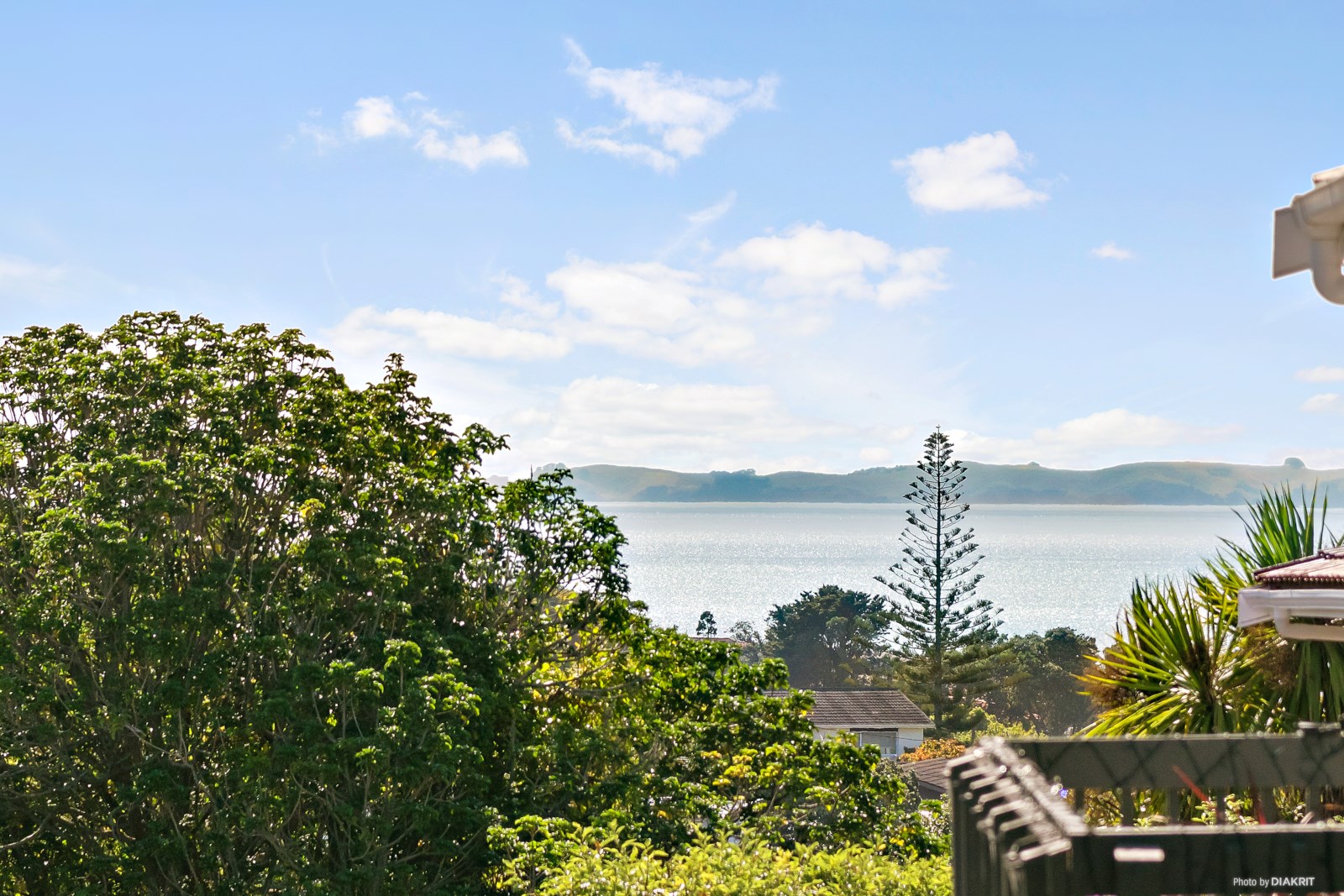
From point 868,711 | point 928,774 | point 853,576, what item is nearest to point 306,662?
point 928,774

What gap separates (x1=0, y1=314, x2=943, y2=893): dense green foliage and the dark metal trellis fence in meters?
5.76

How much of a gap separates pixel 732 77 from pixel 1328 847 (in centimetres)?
1723

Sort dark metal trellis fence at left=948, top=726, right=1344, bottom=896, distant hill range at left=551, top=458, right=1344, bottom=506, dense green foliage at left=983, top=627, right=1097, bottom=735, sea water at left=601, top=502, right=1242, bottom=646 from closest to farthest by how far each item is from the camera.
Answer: dark metal trellis fence at left=948, top=726, right=1344, bottom=896 → dense green foliage at left=983, top=627, right=1097, bottom=735 → sea water at left=601, top=502, right=1242, bottom=646 → distant hill range at left=551, top=458, right=1344, bottom=506

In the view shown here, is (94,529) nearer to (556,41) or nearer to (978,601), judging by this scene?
(556,41)

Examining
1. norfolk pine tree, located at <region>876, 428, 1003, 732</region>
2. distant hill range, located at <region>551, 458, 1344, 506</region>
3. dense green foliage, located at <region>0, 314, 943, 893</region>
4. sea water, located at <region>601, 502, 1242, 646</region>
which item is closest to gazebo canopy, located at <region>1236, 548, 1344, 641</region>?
dense green foliage, located at <region>0, 314, 943, 893</region>

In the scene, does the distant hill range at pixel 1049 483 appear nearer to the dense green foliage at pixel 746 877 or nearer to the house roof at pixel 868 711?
the house roof at pixel 868 711

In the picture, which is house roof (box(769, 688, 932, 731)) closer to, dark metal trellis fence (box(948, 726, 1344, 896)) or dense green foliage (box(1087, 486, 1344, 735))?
dense green foliage (box(1087, 486, 1344, 735))

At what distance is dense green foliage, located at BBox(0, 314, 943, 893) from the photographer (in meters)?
8.24

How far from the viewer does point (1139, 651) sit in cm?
611

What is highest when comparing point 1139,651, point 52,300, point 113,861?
point 52,300

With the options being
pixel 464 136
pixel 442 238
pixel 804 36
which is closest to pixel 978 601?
pixel 442 238

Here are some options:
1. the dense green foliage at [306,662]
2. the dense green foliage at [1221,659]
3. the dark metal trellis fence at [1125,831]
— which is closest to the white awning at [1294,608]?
the dense green foliage at [1221,659]

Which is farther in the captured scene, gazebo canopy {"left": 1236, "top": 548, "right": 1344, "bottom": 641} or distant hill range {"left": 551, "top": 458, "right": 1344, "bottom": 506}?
distant hill range {"left": 551, "top": 458, "right": 1344, "bottom": 506}

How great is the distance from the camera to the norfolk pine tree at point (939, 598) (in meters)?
31.4
